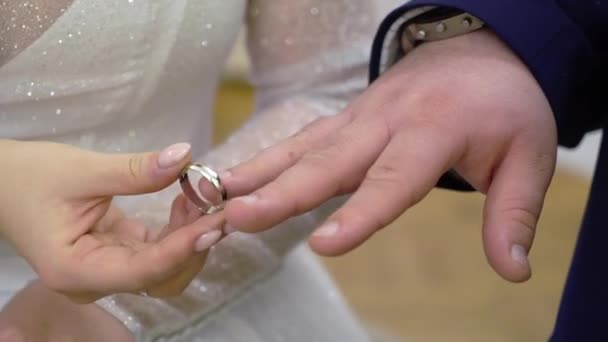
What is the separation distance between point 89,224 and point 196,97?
0.23 meters

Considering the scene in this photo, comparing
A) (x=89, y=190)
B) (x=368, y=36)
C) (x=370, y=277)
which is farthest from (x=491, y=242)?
(x=370, y=277)

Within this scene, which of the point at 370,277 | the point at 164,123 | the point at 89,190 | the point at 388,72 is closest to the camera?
the point at 89,190

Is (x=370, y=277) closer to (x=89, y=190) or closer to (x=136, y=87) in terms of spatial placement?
(x=136, y=87)

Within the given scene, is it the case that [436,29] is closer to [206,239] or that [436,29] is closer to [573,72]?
[573,72]

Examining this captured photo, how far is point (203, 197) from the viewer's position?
456 millimetres

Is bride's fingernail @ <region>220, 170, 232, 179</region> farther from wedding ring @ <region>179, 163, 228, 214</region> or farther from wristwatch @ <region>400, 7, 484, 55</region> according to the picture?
wristwatch @ <region>400, 7, 484, 55</region>

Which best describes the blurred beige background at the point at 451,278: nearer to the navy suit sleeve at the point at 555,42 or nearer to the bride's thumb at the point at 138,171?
the navy suit sleeve at the point at 555,42

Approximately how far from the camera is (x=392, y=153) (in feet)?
1.50

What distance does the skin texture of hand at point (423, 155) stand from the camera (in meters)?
0.43

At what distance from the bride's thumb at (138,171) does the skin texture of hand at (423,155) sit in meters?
0.04

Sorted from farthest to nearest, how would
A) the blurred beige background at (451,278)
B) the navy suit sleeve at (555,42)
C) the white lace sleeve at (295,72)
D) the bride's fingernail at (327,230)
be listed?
the blurred beige background at (451,278) → the white lace sleeve at (295,72) → the navy suit sleeve at (555,42) → the bride's fingernail at (327,230)

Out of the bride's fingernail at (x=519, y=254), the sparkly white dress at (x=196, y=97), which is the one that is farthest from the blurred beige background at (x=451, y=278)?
the bride's fingernail at (x=519, y=254)

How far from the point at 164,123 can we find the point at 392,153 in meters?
0.23

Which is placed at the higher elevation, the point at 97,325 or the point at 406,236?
the point at 97,325
